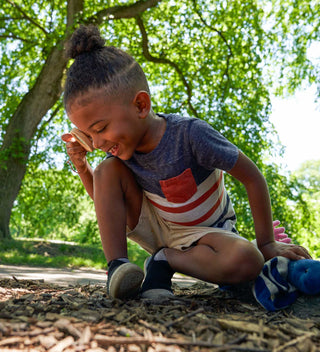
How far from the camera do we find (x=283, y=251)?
6.12 ft

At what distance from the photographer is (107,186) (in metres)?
1.97

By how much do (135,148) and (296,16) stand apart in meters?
7.41

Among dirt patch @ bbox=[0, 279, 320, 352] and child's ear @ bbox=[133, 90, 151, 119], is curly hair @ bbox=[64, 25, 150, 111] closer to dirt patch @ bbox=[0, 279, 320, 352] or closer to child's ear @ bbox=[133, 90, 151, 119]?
child's ear @ bbox=[133, 90, 151, 119]

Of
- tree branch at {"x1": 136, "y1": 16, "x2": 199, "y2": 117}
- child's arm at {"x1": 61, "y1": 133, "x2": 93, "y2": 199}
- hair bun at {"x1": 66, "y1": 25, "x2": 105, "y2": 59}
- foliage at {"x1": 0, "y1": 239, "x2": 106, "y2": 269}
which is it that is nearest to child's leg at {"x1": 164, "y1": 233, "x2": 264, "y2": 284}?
child's arm at {"x1": 61, "y1": 133, "x2": 93, "y2": 199}

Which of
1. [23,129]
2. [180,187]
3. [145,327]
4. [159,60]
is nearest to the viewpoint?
[145,327]

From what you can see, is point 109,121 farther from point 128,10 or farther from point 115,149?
point 128,10

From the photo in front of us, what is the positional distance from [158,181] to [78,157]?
552 millimetres

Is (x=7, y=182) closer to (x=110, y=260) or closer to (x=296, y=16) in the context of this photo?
(x=110, y=260)

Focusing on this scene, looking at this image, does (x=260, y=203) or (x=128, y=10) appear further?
(x=128, y=10)

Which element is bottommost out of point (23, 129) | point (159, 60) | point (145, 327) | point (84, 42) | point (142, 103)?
point (145, 327)

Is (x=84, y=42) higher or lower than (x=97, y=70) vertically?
higher

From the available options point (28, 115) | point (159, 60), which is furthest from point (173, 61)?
point (28, 115)

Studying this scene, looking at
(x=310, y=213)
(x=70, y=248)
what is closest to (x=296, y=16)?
(x=310, y=213)

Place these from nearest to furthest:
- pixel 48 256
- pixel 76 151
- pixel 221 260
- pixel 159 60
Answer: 1. pixel 221 260
2. pixel 76 151
3. pixel 48 256
4. pixel 159 60
